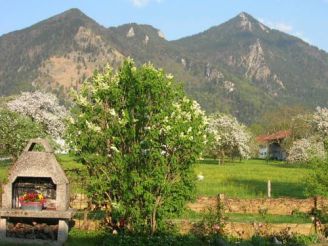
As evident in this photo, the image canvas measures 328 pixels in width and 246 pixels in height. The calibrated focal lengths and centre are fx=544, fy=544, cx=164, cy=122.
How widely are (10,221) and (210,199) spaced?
974 centimetres

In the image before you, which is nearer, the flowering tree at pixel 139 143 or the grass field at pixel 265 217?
the flowering tree at pixel 139 143

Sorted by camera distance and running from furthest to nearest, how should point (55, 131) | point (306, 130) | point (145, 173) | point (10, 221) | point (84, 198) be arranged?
1. point (306, 130)
2. point (55, 131)
3. point (84, 198)
4. point (10, 221)
5. point (145, 173)

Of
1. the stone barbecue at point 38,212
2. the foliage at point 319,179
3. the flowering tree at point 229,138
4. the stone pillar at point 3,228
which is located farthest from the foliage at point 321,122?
the stone pillar at point 3,228

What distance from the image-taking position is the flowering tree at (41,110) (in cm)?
6406

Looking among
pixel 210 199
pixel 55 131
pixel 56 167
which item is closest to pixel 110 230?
pixel 56 167

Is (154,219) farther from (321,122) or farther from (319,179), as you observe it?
(321,122)

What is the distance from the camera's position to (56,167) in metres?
18.9

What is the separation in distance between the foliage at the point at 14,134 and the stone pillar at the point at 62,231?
1084 inches

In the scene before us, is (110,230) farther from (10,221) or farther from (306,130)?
(306,130)

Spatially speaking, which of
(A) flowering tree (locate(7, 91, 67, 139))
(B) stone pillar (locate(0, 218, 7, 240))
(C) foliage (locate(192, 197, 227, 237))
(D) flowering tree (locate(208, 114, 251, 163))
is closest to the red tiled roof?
(D) flowering tree (locate(208, 114, 251, 163))

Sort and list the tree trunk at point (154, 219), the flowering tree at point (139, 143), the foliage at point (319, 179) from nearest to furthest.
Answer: the flowering tree at point (139, 143) < the tree trunk at point (154, 219) < the foliage at point (319, 179)

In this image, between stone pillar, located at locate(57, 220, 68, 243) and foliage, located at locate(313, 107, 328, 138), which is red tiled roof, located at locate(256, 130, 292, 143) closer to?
foliage, located at locate(313, 107, 328, 138)

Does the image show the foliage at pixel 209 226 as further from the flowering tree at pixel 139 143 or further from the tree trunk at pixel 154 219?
the tree trunk at pixel 154 219

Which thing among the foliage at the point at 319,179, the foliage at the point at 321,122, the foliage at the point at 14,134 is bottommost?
the foliage at the point at 319,179
